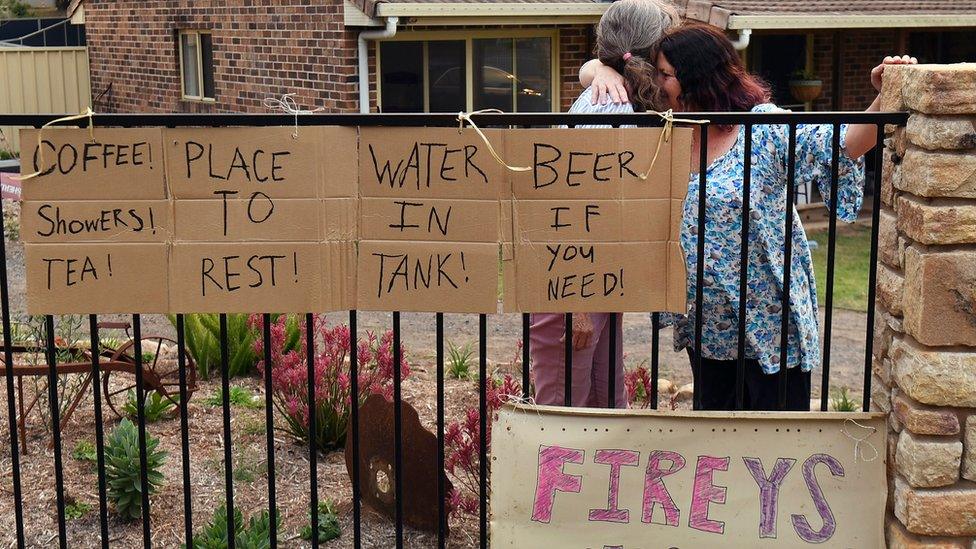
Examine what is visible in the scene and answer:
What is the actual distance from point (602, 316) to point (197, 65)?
9.94 m

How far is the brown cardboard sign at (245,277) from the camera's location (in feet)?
9.65

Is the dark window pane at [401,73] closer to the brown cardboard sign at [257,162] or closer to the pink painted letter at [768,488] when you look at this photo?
the brown cardboard sign at [257,162]

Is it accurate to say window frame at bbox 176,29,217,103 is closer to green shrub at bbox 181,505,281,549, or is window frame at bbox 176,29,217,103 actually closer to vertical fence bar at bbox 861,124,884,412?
green shrub at bbox 181,505,281,549

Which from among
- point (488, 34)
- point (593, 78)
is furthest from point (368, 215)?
point (488, 34)

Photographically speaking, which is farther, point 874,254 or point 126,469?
point 126,469

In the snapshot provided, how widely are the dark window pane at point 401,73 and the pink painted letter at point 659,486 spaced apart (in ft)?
27.7

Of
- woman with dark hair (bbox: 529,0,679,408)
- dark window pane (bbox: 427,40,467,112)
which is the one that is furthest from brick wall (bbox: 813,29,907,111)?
woman with dark hair (bbox: 529,0,679,408)

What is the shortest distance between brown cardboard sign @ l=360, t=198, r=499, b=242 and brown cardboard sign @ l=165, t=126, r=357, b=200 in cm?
11

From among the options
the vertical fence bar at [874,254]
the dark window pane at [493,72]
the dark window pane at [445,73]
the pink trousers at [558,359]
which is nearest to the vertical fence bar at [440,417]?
the pink trousers at [558,359]

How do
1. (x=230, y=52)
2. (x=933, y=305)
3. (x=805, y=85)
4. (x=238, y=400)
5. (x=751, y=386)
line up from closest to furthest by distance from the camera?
(x=933, y=305), (x=751, y=386), (x=238, y=400), (x=230, y=52), (x=805, y=85)

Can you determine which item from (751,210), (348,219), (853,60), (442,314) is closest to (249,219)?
(348,219)

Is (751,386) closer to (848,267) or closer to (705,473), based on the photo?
(705,473)

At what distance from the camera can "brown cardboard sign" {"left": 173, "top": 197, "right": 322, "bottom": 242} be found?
9.60ft

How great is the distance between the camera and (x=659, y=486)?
3010 mm
